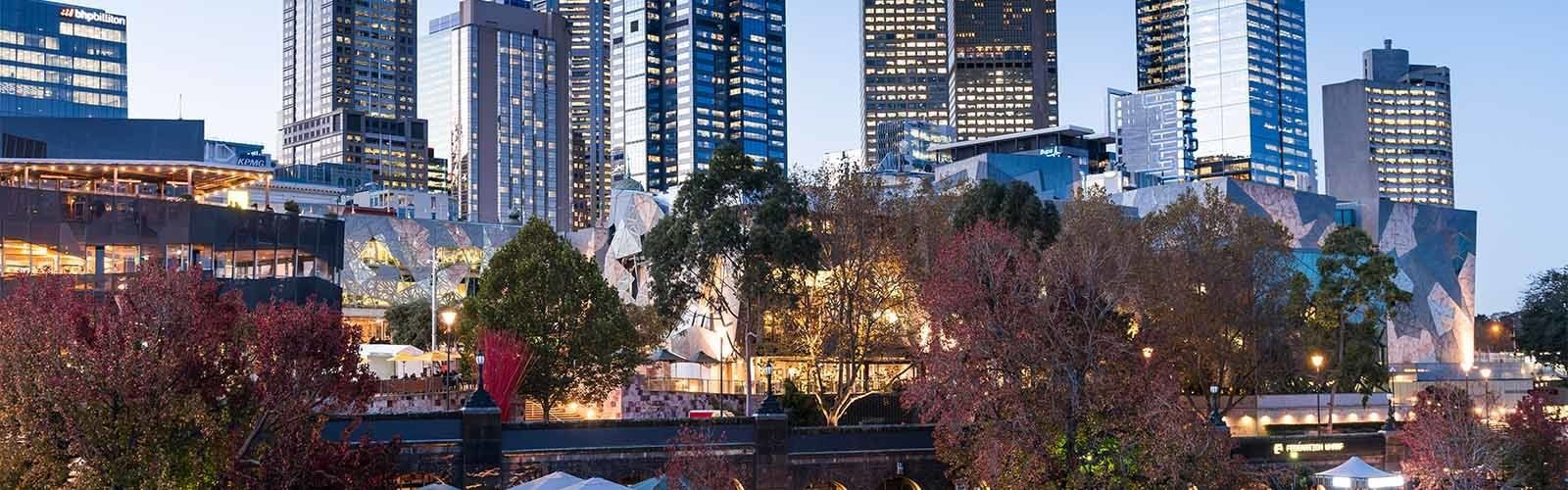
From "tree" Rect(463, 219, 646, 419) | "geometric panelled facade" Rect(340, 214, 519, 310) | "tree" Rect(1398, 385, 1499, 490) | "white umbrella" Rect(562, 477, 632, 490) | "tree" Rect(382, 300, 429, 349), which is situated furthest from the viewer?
"geometric panelled facade" Rect(340, 214, 519, 310)

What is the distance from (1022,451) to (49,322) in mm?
22725

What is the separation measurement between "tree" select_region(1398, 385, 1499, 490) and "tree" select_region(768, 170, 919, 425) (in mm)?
18023

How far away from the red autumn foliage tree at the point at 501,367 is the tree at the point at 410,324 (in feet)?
123

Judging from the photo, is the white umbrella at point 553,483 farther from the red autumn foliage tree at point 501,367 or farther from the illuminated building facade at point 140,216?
the illuminated building facade at point 140,216

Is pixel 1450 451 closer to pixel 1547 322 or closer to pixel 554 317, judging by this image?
pixel 554 317

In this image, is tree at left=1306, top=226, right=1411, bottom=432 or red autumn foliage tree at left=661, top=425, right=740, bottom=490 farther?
tree at left=1306, top=226, right=1411, bottom=432

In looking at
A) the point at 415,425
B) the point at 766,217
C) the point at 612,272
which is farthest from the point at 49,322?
the point at 612,272

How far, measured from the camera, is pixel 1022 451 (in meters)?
39.8

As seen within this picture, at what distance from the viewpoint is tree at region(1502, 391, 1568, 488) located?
5122cm

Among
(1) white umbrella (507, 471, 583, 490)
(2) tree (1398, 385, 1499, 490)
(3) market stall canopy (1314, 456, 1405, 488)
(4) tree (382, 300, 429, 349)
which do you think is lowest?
(3) market stall canopy (1314, 456, 1405, 488)

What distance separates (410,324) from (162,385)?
7753 cm

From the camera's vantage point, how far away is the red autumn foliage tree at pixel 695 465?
36938 millimetres

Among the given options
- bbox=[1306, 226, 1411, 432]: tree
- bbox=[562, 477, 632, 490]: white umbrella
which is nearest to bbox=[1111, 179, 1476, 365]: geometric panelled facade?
bbox=[1306, 226, 1411, 432]: tree

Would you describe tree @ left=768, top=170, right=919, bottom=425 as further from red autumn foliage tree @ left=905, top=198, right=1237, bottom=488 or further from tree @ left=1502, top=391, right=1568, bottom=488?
tree @ left=1502, top=391, right=1568, bottom=488
